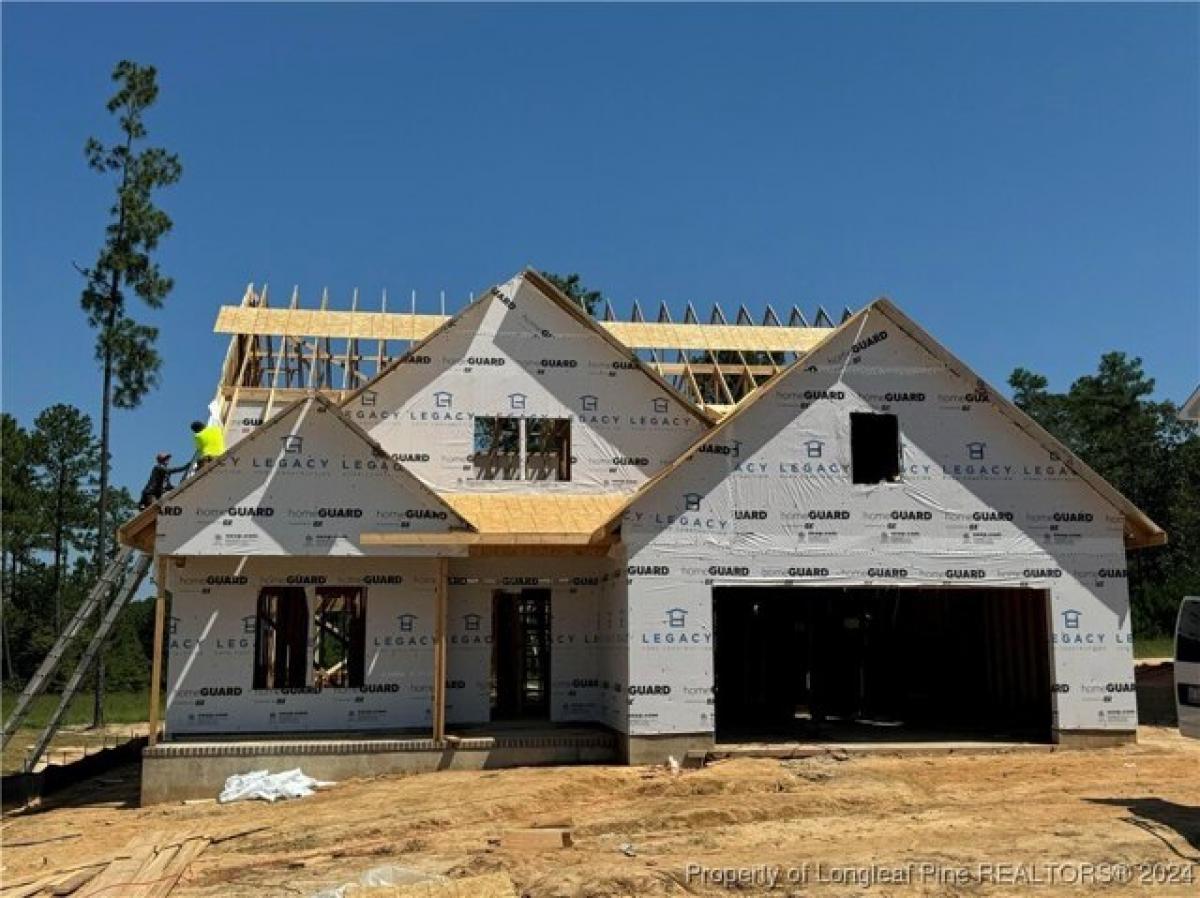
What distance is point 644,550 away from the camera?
601 inches

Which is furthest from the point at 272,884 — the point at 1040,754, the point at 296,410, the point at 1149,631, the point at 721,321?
the point at 1149,631

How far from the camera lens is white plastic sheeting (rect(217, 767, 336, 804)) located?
13.9 m

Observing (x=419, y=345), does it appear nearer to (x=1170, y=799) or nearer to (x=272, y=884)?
(x=272, y=884)

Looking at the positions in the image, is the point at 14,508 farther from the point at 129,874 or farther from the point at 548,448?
the point at 129,874

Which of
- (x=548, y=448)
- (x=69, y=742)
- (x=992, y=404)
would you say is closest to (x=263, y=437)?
(x=548, y=448)

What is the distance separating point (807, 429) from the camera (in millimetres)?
16031

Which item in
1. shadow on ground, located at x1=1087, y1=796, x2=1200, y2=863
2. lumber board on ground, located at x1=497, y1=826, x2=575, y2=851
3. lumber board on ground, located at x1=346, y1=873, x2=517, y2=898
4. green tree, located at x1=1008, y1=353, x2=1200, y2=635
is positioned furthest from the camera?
green tree, located at x1=1008, y1=353, x2=1200, y2=635

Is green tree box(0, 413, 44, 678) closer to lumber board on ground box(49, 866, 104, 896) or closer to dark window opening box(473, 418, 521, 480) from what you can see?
dark window opening box(473, 418, 521, 480)

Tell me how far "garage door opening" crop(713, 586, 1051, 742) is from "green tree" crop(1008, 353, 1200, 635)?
27.6m

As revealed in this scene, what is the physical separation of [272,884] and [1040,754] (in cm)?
1104

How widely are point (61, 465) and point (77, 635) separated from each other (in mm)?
35698

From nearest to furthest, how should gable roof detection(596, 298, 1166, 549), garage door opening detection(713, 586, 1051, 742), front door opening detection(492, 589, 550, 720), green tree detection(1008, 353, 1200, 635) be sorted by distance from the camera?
1. gable roof detection(596, 298, 1166, 549)
2. front door opening detection(492, 589, 550, 720)
3. garage door opening detection(713, 586, 1051, 742)
4. green tree detection(1008, 353, 1200, 635)

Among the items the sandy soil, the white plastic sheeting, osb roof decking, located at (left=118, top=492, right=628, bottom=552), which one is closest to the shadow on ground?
osb roof decking, located at (left=118, top=492, right=628, bottom=552)

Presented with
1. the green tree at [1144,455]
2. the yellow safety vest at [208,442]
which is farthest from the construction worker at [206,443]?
the green tree at [1144,455]
